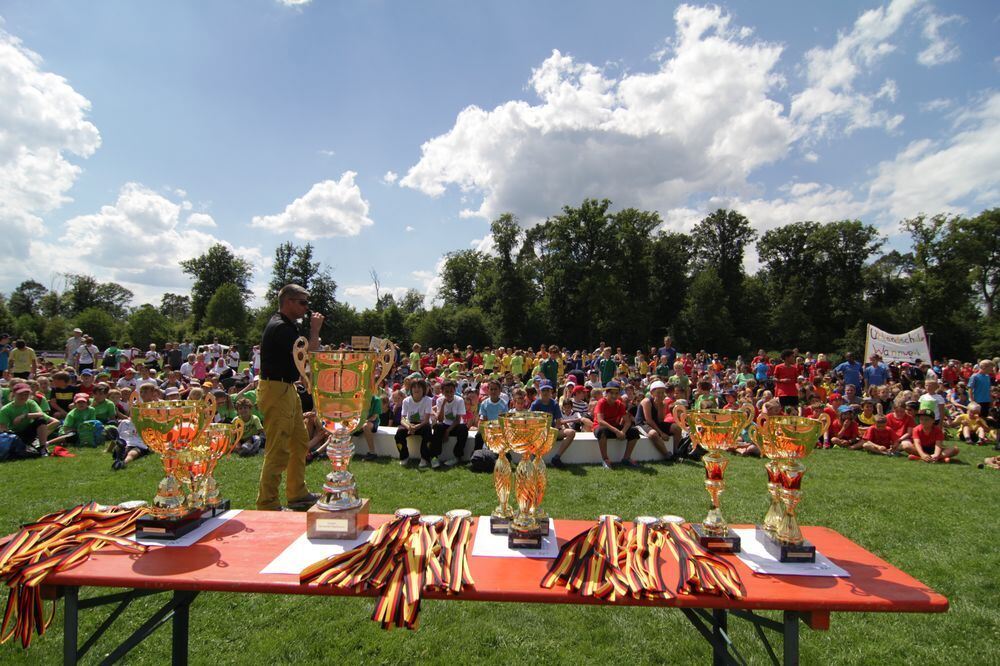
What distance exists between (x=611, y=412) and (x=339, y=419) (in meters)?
6.02

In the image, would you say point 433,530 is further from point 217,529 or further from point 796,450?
point 796,450

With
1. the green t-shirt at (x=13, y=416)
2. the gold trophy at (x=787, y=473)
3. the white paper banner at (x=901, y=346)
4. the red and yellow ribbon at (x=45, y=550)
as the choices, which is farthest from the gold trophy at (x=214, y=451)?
the white paper banner at (x=901, y=346)

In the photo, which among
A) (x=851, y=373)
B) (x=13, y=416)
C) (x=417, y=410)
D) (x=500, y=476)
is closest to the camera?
(x=500, y=476)

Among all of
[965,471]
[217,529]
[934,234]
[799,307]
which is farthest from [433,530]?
[934,234]

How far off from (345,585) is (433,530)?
48 cm

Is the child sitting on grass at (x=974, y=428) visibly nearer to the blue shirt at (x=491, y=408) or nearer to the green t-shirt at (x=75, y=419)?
the blue shirt at (x=491, y=408)

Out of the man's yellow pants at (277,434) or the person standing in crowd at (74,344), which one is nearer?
the man's yellow pants at (277,434)

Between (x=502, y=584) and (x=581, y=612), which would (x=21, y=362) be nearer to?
(x=581, y=612)

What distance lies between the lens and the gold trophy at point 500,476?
2.00 metres

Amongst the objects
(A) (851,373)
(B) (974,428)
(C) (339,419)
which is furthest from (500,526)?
(A) (851,373)

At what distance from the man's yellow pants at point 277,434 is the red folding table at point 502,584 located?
2.03 metres

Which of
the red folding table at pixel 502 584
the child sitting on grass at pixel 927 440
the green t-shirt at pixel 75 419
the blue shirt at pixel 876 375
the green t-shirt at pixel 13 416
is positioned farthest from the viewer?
the blue shirt at pixel 876 375

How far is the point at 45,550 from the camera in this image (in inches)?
71.2

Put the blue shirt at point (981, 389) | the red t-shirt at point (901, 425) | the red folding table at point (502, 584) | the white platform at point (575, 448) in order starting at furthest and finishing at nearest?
the blue shirt at point (981, 389), the red t-shirt at point (901, 425), the white platform at point (575, 448), the red folding table at point (502, 584)
